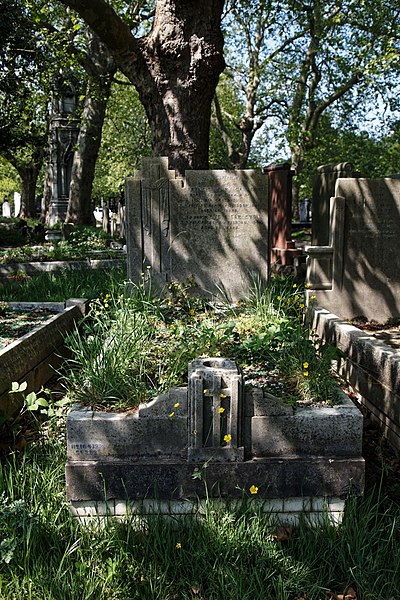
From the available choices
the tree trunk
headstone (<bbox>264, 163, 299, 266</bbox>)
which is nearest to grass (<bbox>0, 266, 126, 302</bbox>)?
headstone (<bbox>264, 163, 299, 266</bbox>)

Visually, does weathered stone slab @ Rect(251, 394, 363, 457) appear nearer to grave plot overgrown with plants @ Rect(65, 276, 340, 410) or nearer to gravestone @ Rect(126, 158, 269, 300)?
grave plot overgrown with plants @ Rect(65, 276, 340, 410)

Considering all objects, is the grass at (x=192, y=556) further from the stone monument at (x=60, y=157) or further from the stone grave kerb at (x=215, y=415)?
the stone monument at (x=60, y=157)

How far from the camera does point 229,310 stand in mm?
6168

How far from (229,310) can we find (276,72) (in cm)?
2347

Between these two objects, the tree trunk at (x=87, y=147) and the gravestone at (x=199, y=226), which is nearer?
the gravestone at (x=199, y=226)

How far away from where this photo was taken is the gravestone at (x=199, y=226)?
7.29m

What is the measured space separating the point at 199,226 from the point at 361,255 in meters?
2.21

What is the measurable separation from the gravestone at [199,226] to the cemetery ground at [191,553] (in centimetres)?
405

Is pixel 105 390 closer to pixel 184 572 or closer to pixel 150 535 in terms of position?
pixel 150 535

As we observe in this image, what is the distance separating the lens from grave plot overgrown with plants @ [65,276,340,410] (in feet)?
13.0

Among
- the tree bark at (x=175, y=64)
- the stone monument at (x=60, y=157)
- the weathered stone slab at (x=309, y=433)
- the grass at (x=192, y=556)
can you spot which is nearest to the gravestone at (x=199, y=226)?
the tree bark at (x=175, y=64)

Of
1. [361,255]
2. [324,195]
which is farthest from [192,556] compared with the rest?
[324,195]

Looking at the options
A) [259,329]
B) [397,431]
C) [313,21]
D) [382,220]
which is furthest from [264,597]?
[313,21]

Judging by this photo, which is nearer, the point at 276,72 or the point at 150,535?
the point at 150,535
